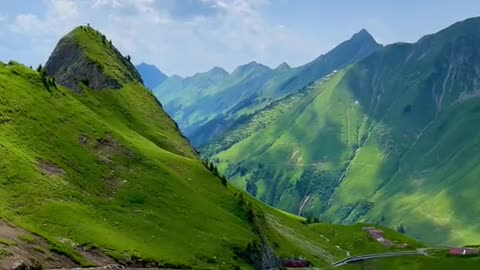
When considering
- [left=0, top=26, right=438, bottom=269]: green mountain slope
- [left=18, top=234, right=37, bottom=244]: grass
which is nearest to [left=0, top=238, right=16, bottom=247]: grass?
[left=0, top=26, right=438, bottom=269]: green mountain slope

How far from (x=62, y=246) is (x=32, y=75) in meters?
68.1

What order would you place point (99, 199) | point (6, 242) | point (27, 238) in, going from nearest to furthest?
point (6, 242)
point (27, 238)
point (99, 199)

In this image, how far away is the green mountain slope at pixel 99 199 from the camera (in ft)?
351

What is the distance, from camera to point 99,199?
128 metres

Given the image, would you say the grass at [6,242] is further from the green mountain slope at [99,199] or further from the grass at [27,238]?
the grass at [27,238]

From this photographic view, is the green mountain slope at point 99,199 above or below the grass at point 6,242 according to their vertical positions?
above

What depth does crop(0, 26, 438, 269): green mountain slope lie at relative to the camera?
107062 mm

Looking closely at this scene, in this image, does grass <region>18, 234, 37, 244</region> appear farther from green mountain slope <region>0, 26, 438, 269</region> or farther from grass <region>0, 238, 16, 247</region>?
grass <region>0, 238, 16, 247</region>

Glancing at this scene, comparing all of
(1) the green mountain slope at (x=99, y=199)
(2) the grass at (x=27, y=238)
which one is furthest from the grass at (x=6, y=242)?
(2) the grass at (x=27, y=238)

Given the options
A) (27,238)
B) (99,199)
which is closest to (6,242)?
(27,238)

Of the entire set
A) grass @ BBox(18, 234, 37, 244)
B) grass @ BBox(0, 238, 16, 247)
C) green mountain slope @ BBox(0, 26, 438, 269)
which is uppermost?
green mountain slope @ BBox(0, 26, 438, 269)

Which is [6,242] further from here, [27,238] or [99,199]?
[99,199]

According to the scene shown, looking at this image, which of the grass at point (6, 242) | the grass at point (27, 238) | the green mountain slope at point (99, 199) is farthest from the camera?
the green mountain slope at point (99, 199)

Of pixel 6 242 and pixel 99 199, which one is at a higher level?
pixel 99 199
